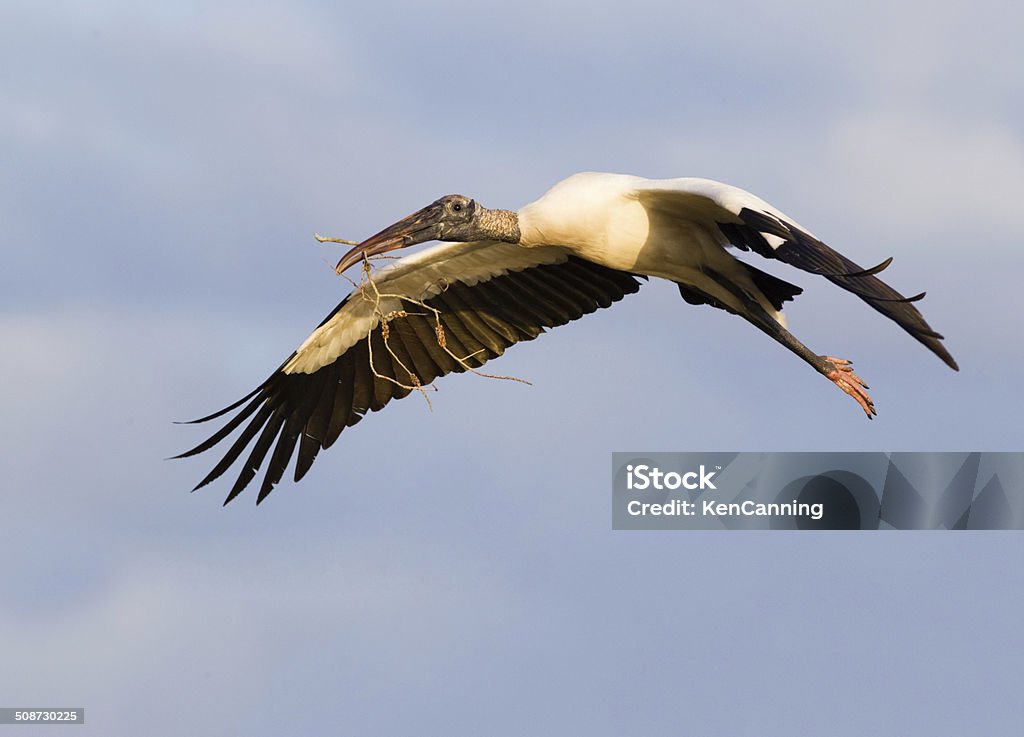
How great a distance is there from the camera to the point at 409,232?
12.2 metres

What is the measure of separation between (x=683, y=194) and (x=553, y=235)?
1053 millimetres

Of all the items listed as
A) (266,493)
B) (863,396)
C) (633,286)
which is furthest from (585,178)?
(266,493)

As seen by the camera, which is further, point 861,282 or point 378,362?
point 378,362

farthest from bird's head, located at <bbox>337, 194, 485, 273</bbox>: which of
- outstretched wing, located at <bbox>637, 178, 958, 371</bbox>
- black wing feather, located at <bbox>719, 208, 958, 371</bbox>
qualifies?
black wing feather, located at <bbox>719, 208, 958, 371</bbox>

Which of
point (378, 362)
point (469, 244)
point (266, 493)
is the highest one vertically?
point (469, 244)

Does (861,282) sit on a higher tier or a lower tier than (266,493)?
higher

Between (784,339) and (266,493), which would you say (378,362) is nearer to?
(266,493)

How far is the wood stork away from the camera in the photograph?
11.7 meters

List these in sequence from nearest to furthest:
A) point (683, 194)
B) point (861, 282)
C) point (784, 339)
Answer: point (861, 282) → point (683, 194) → point (784, 339)

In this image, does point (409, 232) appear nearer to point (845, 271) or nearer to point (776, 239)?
point (776, 239)

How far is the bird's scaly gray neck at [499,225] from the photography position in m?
12.2

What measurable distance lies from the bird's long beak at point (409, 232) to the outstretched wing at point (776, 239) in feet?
5.06

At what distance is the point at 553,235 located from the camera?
11.9 m

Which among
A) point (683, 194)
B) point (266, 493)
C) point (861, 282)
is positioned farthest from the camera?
point (266, 493)
